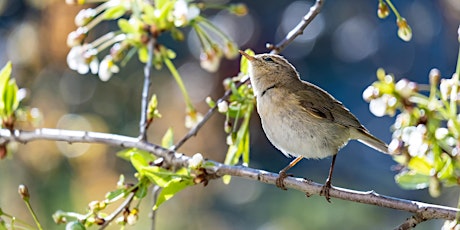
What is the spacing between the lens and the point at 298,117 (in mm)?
1762

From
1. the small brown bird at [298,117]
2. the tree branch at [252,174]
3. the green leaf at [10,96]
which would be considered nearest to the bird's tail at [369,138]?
the small brown bird at [298,117]

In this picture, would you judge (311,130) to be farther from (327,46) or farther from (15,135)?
(327,46)

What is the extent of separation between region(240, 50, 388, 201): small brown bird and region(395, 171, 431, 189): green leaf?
0.97ft

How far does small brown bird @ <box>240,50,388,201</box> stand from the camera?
1.73 metres

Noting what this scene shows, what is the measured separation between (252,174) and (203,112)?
9.36 feet

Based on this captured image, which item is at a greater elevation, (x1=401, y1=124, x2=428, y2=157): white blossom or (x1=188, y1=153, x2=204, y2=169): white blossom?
(x1=401, y1=124, x2=428, y2=157): white blossom

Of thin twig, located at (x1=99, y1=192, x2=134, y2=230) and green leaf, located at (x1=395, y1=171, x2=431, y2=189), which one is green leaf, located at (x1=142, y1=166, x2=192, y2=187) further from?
green leaf, located at (x1=395, y1=171, x2=431, y2=189)

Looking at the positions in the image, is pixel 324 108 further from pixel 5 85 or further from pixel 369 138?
pixel 5 85

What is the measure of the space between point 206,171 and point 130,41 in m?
0.46

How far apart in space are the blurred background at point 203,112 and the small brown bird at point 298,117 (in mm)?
2095

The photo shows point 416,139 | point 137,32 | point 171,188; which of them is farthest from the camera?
point 137,32

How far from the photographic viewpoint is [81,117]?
4.18 metres

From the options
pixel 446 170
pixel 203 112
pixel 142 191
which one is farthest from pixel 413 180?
pixel 203 112

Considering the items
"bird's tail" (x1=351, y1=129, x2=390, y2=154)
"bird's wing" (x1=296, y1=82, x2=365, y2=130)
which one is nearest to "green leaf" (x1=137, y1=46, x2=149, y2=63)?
"bird's wing" (x1=296, y1=82, x2=365, y2=130)
